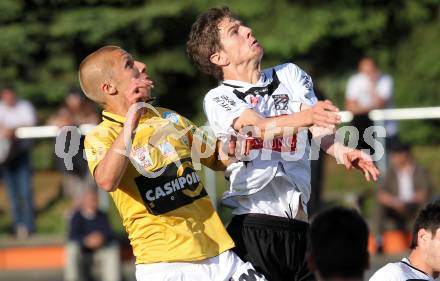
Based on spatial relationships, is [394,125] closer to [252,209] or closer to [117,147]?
[252,209]

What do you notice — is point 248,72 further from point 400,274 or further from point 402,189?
point 402,189

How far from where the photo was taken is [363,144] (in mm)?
10461

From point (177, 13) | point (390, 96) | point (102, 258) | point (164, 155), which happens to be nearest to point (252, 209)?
point (164, 155)

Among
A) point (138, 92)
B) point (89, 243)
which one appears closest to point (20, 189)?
A: point (89, 243)

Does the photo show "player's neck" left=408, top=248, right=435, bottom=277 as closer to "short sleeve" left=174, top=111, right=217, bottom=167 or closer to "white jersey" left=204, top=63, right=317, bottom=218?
"white jersey" left=204, top=63, right=317, bottom=218

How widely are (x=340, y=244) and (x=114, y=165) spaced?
1549mm

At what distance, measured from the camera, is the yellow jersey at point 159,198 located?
507 cm

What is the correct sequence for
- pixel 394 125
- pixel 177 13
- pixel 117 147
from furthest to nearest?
pixel 177 13
pixel 394 125
pixel 117 147

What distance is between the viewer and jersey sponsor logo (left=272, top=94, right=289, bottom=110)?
5.38 m

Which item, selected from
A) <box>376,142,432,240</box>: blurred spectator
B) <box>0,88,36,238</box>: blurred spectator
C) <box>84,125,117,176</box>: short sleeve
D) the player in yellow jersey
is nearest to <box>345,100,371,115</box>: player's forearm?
<box>376,142,432,240</box>: blurred spectator

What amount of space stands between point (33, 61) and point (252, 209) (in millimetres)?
13752

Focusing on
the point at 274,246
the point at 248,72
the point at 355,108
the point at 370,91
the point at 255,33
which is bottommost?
the point at 274,246

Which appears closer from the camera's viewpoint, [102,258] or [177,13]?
[102,258]

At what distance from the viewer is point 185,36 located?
18578 millimetres
